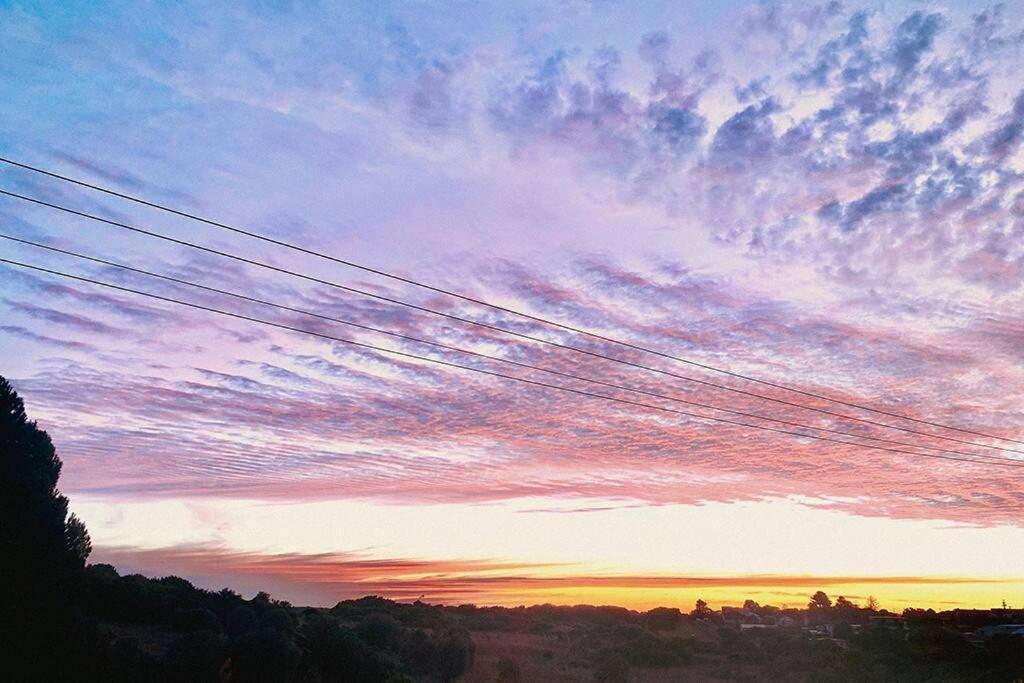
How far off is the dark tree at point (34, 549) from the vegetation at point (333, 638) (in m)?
0.05

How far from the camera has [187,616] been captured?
34.2 metres

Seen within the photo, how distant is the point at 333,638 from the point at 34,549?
14.2m

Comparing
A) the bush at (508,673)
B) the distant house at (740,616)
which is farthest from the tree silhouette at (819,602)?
the bush at (508,673)

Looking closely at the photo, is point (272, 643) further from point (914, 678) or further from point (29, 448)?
point (914, 678)

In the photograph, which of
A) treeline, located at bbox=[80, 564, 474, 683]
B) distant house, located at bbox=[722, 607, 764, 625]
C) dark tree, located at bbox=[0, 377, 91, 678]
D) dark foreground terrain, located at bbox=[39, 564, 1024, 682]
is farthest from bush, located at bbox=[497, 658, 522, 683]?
distant house, located at bbox=[722, 607, 764, 625]

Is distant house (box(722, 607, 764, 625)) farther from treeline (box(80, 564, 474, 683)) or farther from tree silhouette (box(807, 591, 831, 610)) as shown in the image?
treeline (box(80, 564, 474, 683))

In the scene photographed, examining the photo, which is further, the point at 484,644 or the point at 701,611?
the point at 701,611

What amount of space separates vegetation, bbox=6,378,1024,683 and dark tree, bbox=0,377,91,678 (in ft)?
0.18

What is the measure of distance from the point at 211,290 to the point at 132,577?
20974mm

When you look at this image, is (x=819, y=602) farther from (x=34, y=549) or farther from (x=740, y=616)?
(x=34, y=549)

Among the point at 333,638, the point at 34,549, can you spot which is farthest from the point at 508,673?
the point at 34,549

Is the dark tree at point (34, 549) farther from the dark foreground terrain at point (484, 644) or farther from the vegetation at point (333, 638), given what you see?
the dark foreground terrain at point (484, 644)

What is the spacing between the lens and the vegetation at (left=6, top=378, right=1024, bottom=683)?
21734 mm

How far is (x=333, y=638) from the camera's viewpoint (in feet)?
113
